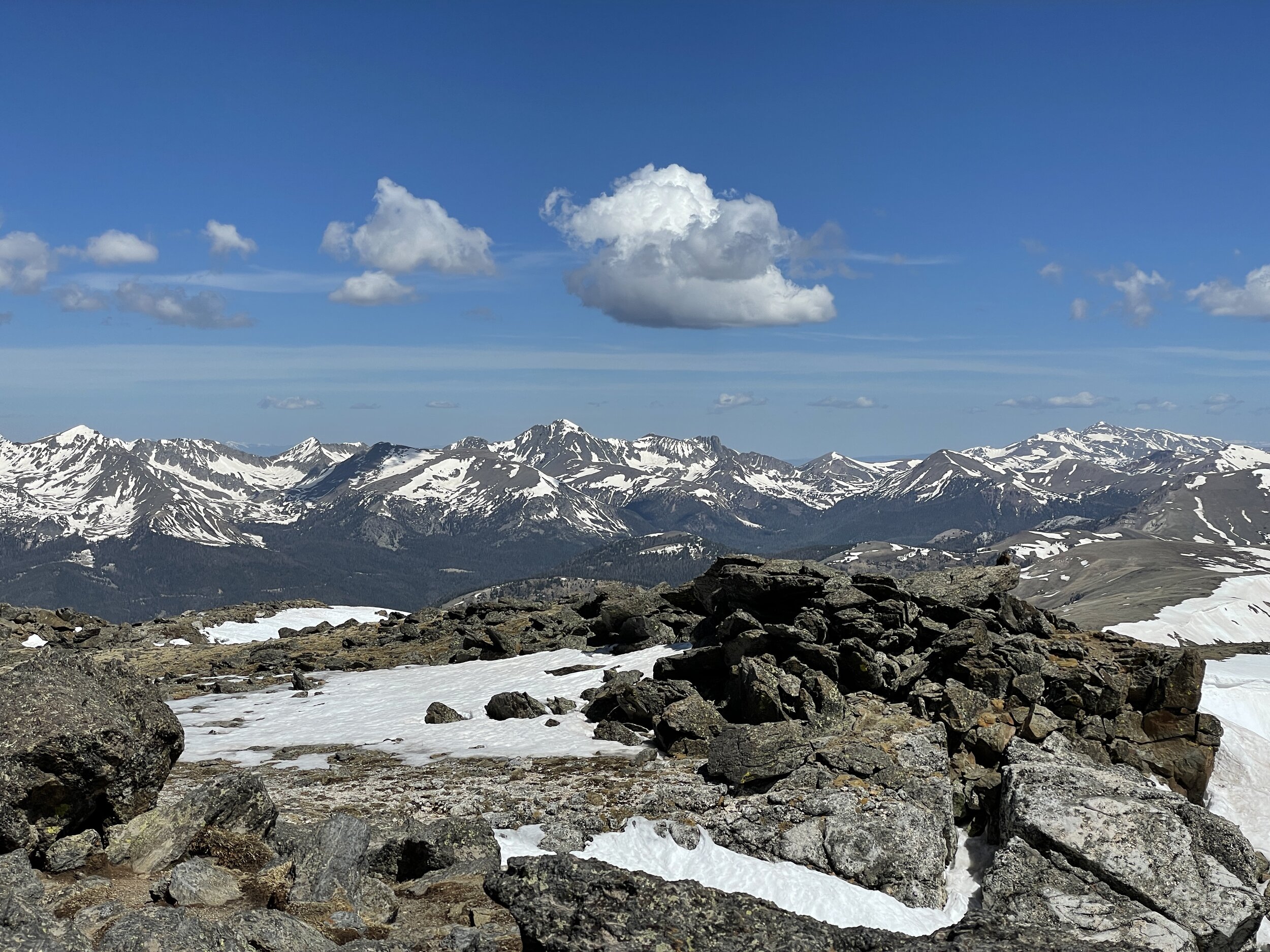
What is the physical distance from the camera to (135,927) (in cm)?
1127

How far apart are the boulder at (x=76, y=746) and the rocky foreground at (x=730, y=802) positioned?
0.05 metres

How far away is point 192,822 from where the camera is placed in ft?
54.3

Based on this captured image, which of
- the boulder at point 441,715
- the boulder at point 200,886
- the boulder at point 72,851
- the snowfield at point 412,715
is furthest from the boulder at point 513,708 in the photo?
the boulder at point 200,886

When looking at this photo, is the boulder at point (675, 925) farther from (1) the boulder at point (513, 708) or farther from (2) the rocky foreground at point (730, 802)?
(1) the boulder at point (513, 708)

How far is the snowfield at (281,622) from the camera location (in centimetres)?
7844

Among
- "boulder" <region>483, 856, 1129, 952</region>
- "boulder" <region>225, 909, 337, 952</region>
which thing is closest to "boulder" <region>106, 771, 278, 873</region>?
"boulder" <region>225, 909, 337, 952</region>

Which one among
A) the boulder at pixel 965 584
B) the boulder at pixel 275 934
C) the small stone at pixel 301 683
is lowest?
the small stone at pixel 301 683

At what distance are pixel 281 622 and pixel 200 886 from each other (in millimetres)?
78770

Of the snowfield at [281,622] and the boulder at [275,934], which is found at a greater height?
the boulder at [275,934]

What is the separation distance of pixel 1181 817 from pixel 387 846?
2028cm

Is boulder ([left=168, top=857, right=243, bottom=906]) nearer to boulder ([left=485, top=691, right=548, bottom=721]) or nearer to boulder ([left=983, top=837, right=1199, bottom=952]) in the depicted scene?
boulder ([left=983, top=837, right=1199, bottom=952])

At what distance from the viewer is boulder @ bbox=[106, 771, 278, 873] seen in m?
16.0

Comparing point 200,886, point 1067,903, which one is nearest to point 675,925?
point 200,886

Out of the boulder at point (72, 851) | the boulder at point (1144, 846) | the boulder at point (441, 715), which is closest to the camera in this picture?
the boulder at point (72, 851)
